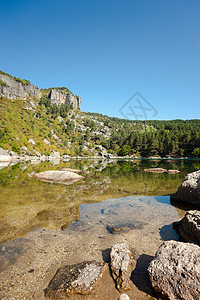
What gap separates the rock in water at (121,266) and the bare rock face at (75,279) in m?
0.38

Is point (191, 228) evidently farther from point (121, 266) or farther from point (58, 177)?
point (58, 177)

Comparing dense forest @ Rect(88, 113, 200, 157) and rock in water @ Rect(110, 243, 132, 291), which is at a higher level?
dense forest @ Rect(88, 113, 200, 157)

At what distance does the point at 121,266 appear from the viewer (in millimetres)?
4906

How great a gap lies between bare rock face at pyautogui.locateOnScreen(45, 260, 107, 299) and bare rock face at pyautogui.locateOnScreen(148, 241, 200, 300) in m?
1.75

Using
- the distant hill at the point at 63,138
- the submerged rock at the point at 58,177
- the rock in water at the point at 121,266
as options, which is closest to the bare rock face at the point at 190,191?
the rock in water at the point at 121,266

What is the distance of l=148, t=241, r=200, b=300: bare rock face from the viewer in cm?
380

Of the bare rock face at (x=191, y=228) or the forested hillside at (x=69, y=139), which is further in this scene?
the forested hillside at (x=69, y=139)

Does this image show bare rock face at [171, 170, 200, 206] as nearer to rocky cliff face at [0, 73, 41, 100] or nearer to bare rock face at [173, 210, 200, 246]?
bare rock face at [173, 210, 200, 246]

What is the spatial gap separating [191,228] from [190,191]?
6.09 meters

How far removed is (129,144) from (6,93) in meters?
161

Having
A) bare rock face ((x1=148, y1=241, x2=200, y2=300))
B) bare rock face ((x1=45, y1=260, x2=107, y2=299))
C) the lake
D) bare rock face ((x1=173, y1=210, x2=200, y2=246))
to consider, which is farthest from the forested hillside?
bare rock face ((x1=148, y1=241, x2=200, y2=300))

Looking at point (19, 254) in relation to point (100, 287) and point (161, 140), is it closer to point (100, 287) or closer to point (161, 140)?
point (100, 287)

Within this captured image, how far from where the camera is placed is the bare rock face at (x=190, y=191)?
1150 cm

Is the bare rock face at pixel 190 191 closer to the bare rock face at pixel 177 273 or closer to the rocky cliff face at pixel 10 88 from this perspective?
the bare rock face at pixel 177 273
